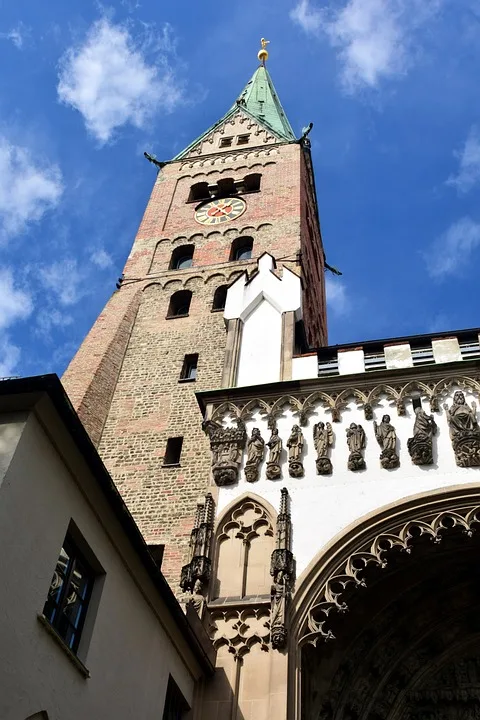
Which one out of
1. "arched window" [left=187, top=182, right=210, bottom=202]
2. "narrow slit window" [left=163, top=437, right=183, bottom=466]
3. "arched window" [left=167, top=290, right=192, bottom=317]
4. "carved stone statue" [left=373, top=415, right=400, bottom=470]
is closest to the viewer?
"carved stone statue" [left=373, top=415, right=400, bottom=470]

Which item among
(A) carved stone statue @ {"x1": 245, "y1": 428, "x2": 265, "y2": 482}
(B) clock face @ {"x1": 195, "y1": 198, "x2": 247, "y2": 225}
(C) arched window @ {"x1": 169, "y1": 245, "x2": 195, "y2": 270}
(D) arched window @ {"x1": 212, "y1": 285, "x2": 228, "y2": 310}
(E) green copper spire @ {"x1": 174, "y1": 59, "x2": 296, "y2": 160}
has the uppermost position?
(E) green copper spire @ {"x1": 174, "y1": 59, "x2": 296, "y2": 160}

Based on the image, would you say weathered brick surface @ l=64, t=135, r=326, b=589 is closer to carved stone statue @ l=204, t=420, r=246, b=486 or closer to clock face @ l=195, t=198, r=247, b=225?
clock face @ l=195, t=198, r=247, b=225

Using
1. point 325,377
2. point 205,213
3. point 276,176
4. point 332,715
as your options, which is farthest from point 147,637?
point 276,176

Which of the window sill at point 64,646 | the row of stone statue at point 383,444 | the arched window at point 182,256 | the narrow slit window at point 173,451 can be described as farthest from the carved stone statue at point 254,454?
the arched window at point 182,256

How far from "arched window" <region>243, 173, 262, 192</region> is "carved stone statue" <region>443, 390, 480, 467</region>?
63.2ft

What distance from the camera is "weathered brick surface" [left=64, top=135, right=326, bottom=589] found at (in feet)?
59.0

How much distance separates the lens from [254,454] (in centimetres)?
1397

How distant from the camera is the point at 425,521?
12.2 m

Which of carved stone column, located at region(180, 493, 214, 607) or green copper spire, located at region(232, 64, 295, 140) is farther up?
green copper spire, located at region(232, 64, 295, 140)

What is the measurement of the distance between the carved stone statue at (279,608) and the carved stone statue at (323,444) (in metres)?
2.24

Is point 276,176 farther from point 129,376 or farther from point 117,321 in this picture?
point 129,376

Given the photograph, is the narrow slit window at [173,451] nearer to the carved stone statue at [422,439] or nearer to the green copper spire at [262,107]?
the carved stone statue at [422,439]

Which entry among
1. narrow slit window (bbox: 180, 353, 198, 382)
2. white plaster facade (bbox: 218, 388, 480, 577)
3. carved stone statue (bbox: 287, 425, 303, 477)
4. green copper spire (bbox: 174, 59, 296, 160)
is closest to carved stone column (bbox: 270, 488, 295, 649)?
white plaster facade (bbox: 218, 388, 480, 577)

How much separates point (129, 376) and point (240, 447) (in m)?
8.26
